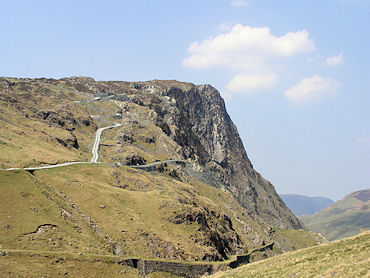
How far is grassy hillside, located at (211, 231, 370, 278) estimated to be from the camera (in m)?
29.5

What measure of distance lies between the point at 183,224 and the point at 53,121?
359 feet

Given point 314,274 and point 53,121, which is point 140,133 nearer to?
point 53,121

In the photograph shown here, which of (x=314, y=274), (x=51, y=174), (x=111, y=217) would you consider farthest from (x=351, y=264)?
(x=51, y=174)

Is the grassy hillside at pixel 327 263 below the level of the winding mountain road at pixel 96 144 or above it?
below

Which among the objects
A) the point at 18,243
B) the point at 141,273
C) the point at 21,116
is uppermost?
the point at 21,116

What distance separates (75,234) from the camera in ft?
213

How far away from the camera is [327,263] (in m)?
33.5

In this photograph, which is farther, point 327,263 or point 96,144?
point 96,144

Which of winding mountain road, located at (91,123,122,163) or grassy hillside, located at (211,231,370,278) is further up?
winding mountain road, located at (91,123,122,163)

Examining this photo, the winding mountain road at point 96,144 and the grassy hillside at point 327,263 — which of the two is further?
the winding mountain road at point 96,144

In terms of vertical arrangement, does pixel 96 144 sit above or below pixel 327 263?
above

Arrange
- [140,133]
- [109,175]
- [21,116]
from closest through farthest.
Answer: [109,175], [21,116], [140,133]

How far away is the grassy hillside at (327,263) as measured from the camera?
29547 mm

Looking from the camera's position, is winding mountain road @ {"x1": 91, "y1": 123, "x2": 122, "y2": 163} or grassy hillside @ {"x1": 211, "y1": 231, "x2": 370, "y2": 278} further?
winding mountain road @ {"x1": 91, "y1": 123, "x2": 122, "y2": 163}
